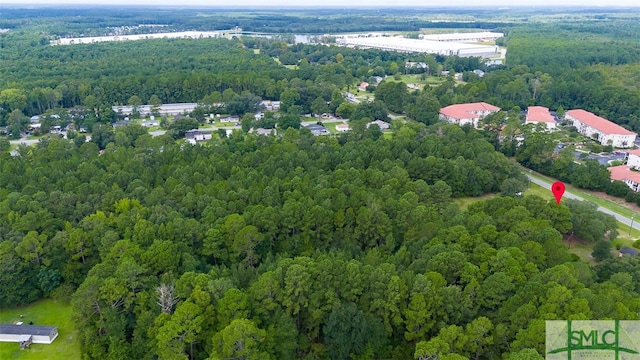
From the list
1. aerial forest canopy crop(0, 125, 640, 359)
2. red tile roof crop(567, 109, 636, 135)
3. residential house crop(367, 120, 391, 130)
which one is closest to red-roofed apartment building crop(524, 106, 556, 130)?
red tile roof crop(567, 109, 636, 135)

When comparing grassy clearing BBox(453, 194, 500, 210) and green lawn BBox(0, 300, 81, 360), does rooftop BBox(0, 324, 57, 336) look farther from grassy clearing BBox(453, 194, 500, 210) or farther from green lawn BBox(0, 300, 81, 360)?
grassy clearing BBox(453, 194, 500, 210)

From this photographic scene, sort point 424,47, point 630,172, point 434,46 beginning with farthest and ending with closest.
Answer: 1. point 434,46
2. point 424,47
3. point 630,172

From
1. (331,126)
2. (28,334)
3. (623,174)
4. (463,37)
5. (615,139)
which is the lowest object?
(331,126)

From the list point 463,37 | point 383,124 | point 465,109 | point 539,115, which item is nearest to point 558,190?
point 383,124

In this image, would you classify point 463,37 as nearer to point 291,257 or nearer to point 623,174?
point 623,174

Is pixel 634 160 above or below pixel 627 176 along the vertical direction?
below

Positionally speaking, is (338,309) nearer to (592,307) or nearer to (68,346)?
(592,307)
